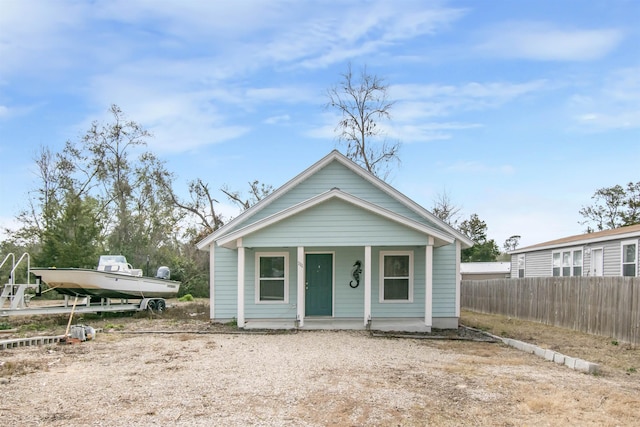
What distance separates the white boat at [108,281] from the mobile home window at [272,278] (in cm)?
504

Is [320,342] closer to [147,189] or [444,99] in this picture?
[444,99]

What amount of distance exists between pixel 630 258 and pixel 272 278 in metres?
11.9

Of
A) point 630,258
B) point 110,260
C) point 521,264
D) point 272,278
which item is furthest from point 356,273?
point 521,264

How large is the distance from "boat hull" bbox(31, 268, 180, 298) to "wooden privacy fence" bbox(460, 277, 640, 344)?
13.6m

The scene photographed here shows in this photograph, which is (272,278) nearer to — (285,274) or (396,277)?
(285,274)

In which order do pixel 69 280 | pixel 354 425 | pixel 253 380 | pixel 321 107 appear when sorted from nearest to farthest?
pixel 354 425 < pixel 253 380 < pixel 69 280 < pixel 321 107

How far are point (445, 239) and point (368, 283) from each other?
2391 millimetres

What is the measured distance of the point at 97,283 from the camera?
52.8 ft

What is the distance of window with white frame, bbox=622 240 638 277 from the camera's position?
16.7 meters

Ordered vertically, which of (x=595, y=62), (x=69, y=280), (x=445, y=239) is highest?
(x=595, y=62)

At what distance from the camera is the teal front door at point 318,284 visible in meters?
15.3

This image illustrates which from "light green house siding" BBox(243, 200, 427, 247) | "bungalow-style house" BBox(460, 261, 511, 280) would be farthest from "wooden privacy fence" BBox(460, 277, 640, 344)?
"bungalow-style house" BBox(460, 261, 511, 280)

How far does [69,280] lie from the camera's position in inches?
622

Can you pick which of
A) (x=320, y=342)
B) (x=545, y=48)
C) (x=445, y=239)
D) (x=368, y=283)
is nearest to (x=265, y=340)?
(x=320, y=342)
